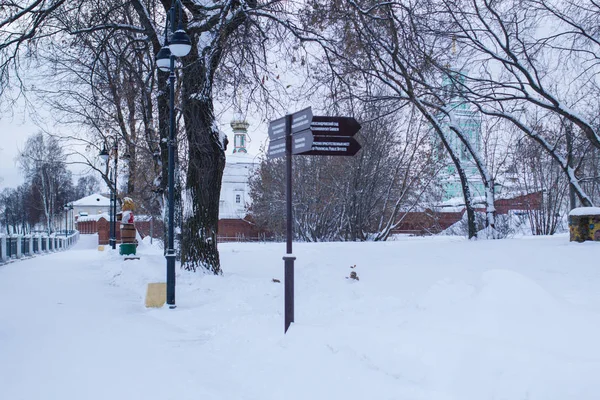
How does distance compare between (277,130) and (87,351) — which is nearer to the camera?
(87,351)

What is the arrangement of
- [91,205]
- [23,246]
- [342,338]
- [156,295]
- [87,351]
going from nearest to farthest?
[342,338], [87,351], [156,295], [23,246], [91,205]

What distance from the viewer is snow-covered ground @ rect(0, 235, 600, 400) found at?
4.73 m

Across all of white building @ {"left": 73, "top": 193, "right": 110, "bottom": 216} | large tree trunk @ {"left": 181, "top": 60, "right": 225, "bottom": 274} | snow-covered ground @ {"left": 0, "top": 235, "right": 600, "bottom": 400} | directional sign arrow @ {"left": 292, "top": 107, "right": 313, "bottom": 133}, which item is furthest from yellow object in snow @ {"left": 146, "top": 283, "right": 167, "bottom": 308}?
white building @ {"left": 73, "top": 193, "right": 110, "bottom": 216}

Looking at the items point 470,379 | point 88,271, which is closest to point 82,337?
point 470,379

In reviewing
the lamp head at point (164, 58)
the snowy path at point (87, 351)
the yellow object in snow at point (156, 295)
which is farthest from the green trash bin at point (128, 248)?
the lamp head at point (164, 58)

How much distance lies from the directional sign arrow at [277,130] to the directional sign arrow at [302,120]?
192 millimetres

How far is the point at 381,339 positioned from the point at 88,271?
1469 cm

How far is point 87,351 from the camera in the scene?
6.43 meters

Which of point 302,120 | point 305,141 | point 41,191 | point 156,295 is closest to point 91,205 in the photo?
point 41,191

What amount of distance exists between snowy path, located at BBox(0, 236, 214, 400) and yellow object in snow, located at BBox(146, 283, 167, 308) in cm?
29

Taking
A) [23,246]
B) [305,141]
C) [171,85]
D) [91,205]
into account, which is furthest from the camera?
[91,205]

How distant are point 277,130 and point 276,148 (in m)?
0.25

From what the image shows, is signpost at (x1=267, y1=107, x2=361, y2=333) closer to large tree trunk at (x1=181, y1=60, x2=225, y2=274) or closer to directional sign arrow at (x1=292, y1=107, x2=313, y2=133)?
directional sign arrow at (x1=292, y1=107, x2=313, y2=133)

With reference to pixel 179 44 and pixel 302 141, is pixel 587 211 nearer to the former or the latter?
pixel 302 141
